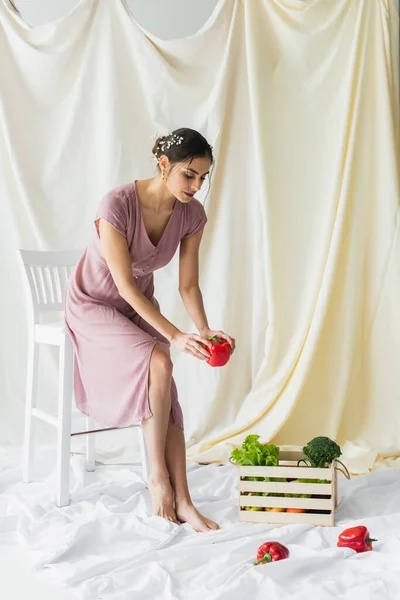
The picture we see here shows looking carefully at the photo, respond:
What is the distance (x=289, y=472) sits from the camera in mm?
2139

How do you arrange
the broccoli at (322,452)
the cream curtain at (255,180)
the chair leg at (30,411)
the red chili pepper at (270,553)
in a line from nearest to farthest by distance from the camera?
the red chili pepper at (270,553) < the broccoli at (322,452) < the chair leg at (30,411) < the cream curtain at (255,180)

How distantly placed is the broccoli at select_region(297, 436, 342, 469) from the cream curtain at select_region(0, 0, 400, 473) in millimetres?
712

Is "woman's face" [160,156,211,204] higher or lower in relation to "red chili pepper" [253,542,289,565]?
Answer: higher

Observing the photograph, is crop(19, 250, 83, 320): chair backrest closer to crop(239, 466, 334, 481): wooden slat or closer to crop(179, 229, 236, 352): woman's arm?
crop(179, 229, 236, 352): woman's arm

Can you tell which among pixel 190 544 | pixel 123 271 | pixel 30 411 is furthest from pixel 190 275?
pixel 190 544

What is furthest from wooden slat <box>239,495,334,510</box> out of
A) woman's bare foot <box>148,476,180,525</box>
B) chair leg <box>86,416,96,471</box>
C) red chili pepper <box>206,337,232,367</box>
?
chair leg <box>86,416,96,471</box>

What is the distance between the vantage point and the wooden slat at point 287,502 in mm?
2111

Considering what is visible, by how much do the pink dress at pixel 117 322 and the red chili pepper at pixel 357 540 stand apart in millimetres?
603

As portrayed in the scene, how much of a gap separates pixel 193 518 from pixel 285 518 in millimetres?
262

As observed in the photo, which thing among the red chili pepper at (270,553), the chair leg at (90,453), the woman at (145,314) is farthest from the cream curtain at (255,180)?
the red chili pepper at (270,553)

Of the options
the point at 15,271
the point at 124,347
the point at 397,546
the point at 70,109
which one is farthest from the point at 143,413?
the point at 70,109

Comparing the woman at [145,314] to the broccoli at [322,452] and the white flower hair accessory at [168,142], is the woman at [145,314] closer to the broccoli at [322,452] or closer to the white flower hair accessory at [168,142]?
the white flower hair accessory at [168,142]

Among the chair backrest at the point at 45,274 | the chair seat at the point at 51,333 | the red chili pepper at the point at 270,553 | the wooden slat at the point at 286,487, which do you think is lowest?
the red chili pepper at the point at 270,553

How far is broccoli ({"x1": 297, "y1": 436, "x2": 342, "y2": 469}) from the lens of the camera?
84.4 inches
